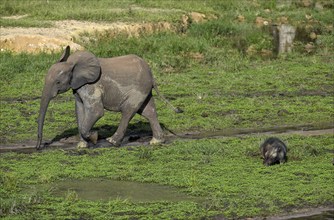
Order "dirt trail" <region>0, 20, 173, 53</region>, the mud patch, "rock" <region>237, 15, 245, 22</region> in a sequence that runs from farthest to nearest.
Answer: "rock" <region>237, 15, 245, 22</region>, "dirt trail" <region>0, 20, 173, 53</region>, the mud patch

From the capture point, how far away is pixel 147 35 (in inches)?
807

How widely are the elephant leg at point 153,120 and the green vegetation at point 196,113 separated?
12.8 inches

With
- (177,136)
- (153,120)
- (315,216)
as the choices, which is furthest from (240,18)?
(315,216)

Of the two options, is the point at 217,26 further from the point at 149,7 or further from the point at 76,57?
the point at 76,57

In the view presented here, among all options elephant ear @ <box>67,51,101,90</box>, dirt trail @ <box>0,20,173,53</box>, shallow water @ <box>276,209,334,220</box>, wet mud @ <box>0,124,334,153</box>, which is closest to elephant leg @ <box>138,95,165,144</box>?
wet mud @ <box>0,124,334,153</box>

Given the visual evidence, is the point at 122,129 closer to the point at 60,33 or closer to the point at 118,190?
the point at 118,190

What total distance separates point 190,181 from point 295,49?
441 inches

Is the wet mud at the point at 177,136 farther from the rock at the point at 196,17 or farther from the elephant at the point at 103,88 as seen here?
the rock at the point at 196,17

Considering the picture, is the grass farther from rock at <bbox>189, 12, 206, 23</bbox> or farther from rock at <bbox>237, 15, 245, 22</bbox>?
rock at <bbox>237, 15, 245, 22</bbox>

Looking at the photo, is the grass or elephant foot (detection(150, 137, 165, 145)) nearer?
the grass

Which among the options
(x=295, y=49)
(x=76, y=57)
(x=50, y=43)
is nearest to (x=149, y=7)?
(x=295, y=49)

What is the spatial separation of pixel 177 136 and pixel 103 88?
150 cm

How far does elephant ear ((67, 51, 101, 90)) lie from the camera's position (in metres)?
13.0

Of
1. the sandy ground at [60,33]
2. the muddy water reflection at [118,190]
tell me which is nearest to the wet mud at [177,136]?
the muddy water reflection at [118,190]
